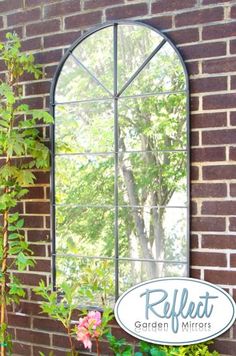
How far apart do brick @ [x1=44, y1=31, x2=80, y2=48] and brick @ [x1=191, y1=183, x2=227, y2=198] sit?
996mm

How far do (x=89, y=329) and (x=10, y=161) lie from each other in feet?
3.22

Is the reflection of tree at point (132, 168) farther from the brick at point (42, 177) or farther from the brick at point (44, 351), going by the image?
the brick at point (44, 351)

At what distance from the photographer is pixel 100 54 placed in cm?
245

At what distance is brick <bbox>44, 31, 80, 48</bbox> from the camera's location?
2479 millimetres

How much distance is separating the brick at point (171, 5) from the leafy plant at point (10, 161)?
26.5 inches

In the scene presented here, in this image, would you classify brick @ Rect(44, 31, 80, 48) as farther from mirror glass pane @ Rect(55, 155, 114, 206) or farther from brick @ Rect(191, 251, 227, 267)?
brick @ Rect(191, 251, 227, 267)

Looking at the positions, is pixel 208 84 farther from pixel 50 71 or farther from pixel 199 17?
pixel 50 71

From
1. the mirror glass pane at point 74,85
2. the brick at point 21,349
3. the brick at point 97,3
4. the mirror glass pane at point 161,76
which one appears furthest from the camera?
the brick at point 21,349

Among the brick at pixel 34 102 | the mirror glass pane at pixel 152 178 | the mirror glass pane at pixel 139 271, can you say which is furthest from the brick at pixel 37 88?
the mirror glass pane at pixel 139 271

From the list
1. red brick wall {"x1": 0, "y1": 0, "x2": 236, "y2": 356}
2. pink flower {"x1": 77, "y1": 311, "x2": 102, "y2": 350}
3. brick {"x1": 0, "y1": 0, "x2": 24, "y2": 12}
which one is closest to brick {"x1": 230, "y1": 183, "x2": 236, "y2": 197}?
red brick wall {"x1": 0, "y1": 0, "x2": 236, "y2": 356}

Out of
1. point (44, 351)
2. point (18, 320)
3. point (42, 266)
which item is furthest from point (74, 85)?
point (44, 351)

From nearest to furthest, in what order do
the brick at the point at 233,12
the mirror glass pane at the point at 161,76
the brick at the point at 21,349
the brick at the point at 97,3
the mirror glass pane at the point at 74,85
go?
the brick at the point at 233,12, the mirror glass pane at the point at 161,76, the brick at the point at 97,3, the mirror glass pane at the point at 74,85, the brick at the point at 21,349

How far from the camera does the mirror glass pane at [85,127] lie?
2.45m

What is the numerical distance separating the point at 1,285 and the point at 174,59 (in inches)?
57.9
